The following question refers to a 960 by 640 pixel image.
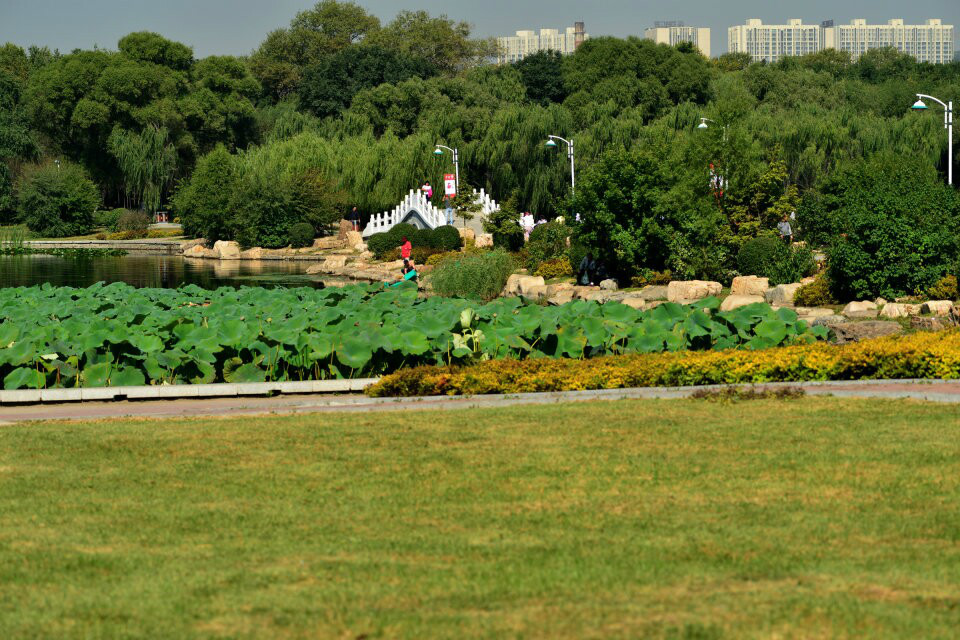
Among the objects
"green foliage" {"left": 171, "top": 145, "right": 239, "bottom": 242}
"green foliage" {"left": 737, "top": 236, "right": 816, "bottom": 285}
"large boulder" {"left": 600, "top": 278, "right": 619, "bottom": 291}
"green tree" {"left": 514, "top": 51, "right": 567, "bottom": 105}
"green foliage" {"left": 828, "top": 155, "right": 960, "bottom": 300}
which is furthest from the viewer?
"green tree" {"left": 514, "top": 51, "right": 567, "bottom": 105}

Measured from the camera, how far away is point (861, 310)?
22.9 metres

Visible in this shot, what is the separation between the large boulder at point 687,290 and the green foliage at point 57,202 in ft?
186

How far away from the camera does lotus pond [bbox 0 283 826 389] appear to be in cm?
1466

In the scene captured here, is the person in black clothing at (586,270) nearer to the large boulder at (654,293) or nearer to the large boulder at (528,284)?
the large boulder at (528,284)

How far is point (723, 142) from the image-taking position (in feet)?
113

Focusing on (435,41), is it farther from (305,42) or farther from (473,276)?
(473,276)

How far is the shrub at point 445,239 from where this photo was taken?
49.5 metres

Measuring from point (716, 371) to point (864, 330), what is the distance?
6766mm

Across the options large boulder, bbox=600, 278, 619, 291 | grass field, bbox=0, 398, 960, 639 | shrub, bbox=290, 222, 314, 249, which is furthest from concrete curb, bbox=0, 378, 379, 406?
shrub, bbox=290, 222, 314, 249

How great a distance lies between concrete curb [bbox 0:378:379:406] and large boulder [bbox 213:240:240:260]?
156 feet

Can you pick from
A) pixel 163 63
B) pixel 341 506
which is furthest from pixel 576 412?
pixel 163 63

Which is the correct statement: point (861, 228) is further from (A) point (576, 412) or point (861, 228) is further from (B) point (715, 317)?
(A) point (576, 412)

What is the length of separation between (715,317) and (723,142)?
19310 millimetres

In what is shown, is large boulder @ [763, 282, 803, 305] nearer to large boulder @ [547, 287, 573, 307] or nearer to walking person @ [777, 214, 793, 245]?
large boulder @ [547, 287, 573, 307]
